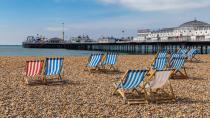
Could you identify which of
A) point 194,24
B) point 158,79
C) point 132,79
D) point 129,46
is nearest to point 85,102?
point 132,79

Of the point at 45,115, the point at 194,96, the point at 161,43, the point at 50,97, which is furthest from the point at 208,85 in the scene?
the point at 161,43

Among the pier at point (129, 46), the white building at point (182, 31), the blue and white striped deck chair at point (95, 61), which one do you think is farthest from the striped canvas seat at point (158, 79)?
the white building at point (182, 31)

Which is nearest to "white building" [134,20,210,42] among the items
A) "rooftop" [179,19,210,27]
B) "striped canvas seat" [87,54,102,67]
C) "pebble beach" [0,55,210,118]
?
"rooftop" [179,19,210,27]

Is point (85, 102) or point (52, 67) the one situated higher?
point (52, 67)

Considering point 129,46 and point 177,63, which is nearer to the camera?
point 177,63

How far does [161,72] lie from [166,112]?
1.04 meters

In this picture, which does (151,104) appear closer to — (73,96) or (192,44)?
(73,96)

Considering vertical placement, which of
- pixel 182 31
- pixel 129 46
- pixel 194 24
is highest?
pixel 194 24

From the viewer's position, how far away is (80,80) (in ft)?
33.0

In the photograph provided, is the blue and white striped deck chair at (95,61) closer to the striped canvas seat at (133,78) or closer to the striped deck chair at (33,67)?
the striped deck chair at (33,67)

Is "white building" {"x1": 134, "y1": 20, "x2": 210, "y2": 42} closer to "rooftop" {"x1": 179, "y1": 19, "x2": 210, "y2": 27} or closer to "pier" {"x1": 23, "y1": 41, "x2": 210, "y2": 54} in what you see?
"rooftop" {"x1": 179, "y1": 19, "x2": 210, "y2": 27}

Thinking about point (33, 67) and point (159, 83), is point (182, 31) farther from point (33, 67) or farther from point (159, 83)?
point (159, 83)

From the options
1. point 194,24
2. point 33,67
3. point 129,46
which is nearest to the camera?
point 33,67

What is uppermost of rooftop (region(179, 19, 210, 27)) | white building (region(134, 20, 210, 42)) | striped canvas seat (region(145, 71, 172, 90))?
rooftop (region(179, 19, 210, 27))
